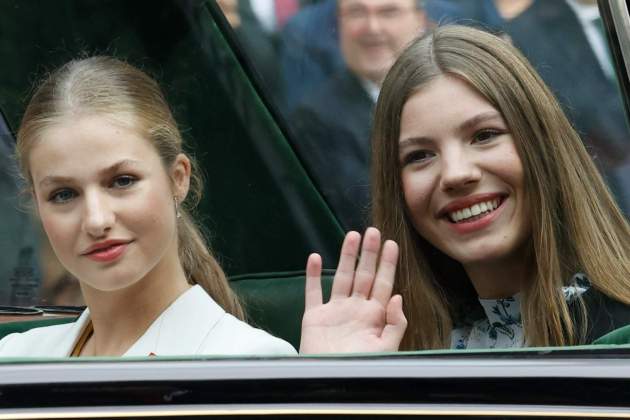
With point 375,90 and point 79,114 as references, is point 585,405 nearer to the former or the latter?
point 79,114

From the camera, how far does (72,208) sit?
2.00 meters

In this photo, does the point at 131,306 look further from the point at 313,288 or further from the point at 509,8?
A: the point at 509,8

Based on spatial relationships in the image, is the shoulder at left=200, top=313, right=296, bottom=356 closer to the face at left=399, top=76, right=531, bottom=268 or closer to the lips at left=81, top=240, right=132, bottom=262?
the lips at left=81, top=240, right=132, bottom=262

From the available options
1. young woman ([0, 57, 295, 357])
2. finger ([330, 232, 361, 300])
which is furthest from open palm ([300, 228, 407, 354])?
young woman ([0, 57, 295, 357])

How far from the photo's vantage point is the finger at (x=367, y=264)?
1.81 metres

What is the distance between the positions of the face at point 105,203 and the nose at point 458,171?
0.46 metres

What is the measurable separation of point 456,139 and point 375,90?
0.77m

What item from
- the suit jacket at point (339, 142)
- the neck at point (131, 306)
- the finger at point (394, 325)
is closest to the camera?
the finger at point (394, 325)

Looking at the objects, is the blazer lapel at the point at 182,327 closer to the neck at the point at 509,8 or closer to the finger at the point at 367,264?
the finger at the point at 367,264

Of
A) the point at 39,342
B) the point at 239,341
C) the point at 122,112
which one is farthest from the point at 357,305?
the point at 39,342

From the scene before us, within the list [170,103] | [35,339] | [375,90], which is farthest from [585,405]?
[170,103]

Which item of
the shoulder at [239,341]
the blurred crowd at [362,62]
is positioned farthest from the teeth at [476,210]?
the blurred crowd at [362,62]

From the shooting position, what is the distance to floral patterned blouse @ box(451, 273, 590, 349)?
1.96 m

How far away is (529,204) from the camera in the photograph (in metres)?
1.98
